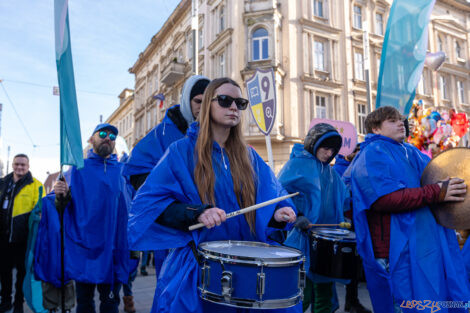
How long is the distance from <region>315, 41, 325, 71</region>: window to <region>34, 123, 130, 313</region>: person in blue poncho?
53.4 feet

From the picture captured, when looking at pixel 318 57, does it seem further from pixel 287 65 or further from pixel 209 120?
pixel 209 120

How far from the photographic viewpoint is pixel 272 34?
17703 millimetres

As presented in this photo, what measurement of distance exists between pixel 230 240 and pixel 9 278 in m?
4.67

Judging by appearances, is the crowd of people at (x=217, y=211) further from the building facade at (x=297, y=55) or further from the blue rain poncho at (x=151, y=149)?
the building facade at (x=297, y=55)

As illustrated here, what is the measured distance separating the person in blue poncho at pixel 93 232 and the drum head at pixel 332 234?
205 centimetres

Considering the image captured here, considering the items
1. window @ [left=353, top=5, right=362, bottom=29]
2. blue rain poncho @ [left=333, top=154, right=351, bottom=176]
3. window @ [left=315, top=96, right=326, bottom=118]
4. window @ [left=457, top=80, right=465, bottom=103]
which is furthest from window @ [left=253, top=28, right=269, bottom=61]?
window @ [left=457, top=80, right=465, bottom=103]

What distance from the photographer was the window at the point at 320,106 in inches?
729

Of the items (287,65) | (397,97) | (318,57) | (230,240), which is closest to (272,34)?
(287,65)

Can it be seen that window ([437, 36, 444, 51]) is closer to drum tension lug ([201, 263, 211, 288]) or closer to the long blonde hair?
the long blonde hair

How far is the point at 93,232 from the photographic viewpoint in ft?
12.7

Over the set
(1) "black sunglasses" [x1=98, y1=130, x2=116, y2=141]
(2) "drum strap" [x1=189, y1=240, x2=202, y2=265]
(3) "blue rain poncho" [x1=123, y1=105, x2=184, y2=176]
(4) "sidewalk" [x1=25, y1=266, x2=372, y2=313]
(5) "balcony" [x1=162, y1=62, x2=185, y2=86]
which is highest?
(5) "balcony" [x1=162, y1=62, x2=185, y2=86]

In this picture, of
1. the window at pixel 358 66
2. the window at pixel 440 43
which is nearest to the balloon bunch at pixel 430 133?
the window at pixel 358 66

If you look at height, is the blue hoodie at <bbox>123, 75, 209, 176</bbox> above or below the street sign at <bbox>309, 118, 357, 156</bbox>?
below

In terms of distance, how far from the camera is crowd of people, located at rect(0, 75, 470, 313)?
178cm
